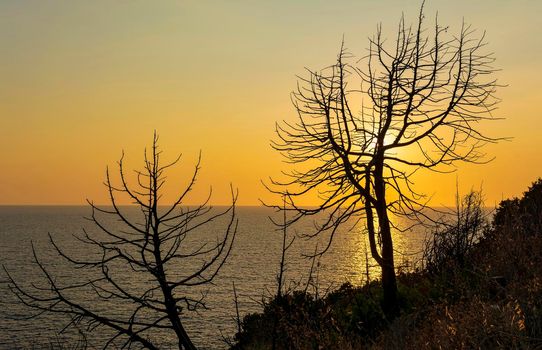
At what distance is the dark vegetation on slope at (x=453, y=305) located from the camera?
7.22 metres

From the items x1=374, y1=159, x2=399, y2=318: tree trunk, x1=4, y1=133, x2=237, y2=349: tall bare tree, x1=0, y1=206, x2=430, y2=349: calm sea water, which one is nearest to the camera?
x1=4, y1=133, x2=237, y2=349: tall bare tree

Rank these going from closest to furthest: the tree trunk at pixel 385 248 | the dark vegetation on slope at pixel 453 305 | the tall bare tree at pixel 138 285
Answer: the tall bare tree at pixel 138 285 → the dark vegetation on slope at pixel 453 305 → the tree trunk at pixel 385 248

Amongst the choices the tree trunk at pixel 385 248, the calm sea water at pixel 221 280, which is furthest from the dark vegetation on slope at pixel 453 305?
the calm sea water at pixel 221 280

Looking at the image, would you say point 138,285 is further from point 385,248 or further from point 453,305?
point 453,305

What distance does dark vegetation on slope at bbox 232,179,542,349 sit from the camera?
722cm

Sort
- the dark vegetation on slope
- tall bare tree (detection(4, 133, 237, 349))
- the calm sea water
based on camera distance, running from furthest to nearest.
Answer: the calm sea water
the dark vegetation on slope
tall bare tree (detection(4, 133, 237, 349))

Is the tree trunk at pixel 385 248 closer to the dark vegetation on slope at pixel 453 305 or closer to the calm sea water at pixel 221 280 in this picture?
the dark vegetation on slope at pixel 453 305

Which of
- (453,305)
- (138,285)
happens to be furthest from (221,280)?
(453,305)

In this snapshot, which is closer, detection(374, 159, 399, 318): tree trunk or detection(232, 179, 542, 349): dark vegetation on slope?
detection(232, 179, 542, 349): dark vegetation on slope

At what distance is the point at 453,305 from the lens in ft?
37.4

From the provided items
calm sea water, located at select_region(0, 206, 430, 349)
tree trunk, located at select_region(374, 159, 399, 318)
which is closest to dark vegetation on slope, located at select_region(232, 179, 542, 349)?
tree trunk, located at select_region(374, 159, 399, 318)

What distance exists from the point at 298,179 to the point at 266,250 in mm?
104756

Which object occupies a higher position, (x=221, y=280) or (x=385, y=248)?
(x=385, y=248)

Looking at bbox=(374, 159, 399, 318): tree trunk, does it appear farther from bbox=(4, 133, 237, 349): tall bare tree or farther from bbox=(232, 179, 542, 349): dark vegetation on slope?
bbox=(4, 133, 237, 349): tall bare tree
